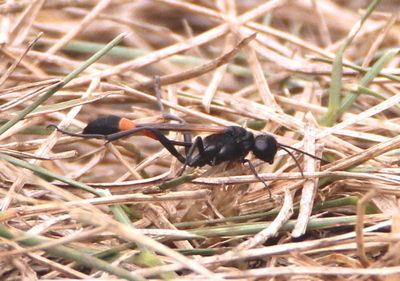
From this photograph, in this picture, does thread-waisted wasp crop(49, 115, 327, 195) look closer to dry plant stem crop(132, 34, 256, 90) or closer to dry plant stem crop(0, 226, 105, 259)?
dry plant stem crop(132, 34, 256, 90)

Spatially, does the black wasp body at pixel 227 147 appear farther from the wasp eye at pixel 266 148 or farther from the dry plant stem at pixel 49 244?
the dry plant stem at pixel 49 244

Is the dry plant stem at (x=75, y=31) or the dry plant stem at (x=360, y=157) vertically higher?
the dry plant stem at (x=75, y=31)

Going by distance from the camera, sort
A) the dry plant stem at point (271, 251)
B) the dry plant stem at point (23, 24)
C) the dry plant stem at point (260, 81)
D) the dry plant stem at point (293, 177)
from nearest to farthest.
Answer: the dry plant stem at point (271, 251) < the dry plant stem at point (293, 177) < the dry plant stem at point (260, 81) < the dry plant stem at point (23, 24)

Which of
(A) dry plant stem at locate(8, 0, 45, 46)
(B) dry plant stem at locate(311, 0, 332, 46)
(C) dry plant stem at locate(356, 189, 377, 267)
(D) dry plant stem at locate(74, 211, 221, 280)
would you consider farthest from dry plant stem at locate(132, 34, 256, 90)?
(D) dry plant stem at locate(74, 211, 221, 280)

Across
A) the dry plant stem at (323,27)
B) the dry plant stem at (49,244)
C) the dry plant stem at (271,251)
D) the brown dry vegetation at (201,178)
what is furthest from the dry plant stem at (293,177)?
the dry plant stem at (323,27)

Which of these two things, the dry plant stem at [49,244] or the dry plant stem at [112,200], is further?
the dry plant stem at [112,200]

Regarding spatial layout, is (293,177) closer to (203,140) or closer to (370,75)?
(203,140)

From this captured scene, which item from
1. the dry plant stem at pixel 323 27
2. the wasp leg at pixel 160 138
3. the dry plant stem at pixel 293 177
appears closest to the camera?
the dry plant stem at pixel 293 177
